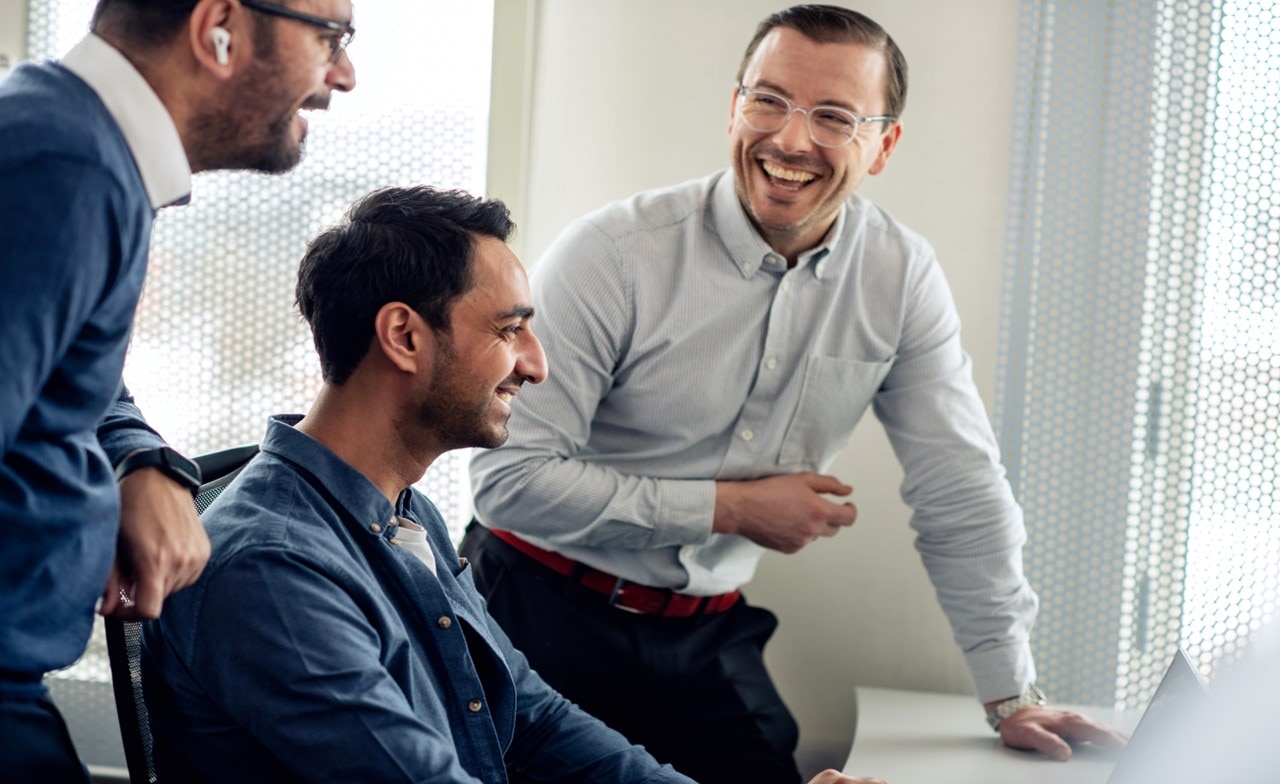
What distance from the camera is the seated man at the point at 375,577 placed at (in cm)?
112

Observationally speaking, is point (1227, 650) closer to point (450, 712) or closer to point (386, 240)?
point (450, 712)

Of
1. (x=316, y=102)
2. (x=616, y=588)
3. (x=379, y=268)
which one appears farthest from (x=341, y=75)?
(x=616, y=588)

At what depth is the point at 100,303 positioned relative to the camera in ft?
3.12

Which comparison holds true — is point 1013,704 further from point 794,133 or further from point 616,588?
point 794,133

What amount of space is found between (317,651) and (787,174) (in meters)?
1.16

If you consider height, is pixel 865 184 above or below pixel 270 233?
above

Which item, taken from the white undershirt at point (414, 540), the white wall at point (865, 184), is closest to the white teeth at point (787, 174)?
the white wall at point (865, 184)

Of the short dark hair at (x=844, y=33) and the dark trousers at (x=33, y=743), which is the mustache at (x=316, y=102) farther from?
the short dark hair at (x=844, y=33)

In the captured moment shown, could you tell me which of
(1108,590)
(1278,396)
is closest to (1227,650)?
(1108,590)

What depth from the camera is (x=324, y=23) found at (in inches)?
41.9

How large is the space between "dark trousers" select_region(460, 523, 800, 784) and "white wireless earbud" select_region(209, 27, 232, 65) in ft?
3.87

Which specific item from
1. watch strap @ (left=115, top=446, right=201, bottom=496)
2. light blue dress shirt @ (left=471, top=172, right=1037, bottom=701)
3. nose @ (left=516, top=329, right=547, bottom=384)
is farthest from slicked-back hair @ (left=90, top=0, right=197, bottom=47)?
light blue dress shirt @ (left=471, top=172, right=1037, bottom=701)

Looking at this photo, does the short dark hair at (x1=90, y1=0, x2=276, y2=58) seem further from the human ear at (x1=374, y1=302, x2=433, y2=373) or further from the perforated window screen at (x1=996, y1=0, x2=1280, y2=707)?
the perforated window screen at (x1=996, y1=0, x2=1280, y2=707)

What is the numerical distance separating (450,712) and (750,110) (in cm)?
111
